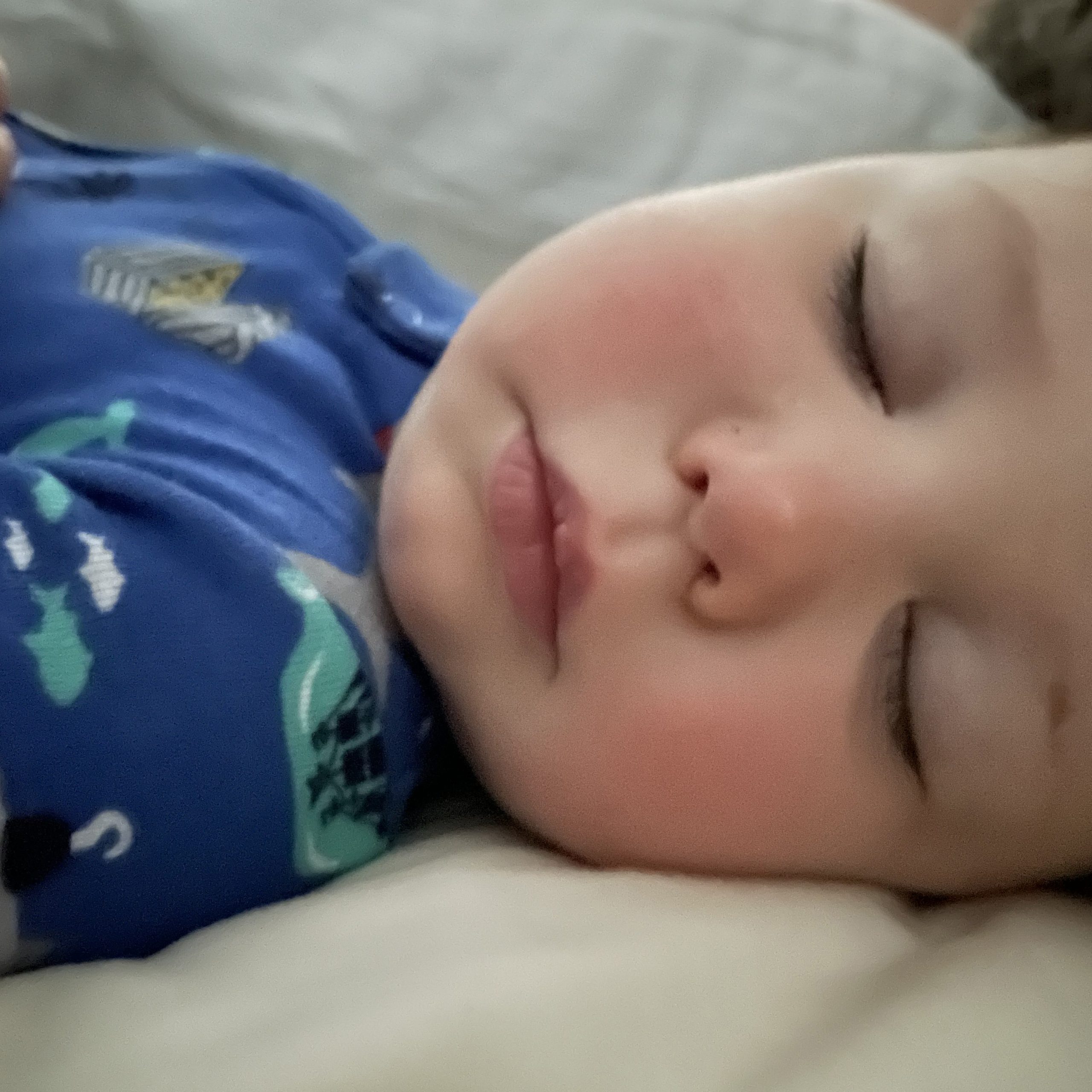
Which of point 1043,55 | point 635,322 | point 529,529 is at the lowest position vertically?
point 529,529

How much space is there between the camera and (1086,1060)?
51 centimetres

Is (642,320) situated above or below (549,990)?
above

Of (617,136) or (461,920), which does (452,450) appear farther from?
(617,136)

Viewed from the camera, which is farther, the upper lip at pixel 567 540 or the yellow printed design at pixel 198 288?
the yellow printed design at pixel 198 288

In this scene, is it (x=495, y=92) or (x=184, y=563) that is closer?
(x=184, y=563)

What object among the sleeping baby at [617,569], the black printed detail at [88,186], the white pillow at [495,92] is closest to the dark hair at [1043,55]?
the white pillow at [495,92]

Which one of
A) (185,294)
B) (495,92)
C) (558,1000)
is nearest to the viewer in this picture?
(558,1000)

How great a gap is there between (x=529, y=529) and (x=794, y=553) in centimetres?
15

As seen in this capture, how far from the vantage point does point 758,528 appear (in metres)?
0.61

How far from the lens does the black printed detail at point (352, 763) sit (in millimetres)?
615

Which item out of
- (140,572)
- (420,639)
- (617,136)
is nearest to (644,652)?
(420,639)

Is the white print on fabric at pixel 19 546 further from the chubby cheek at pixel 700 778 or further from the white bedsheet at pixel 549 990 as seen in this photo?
the chubby cheek at pixel 700 778

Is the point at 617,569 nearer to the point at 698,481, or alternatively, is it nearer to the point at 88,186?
the point at 698,481

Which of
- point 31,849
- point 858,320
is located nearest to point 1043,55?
point 858,320
